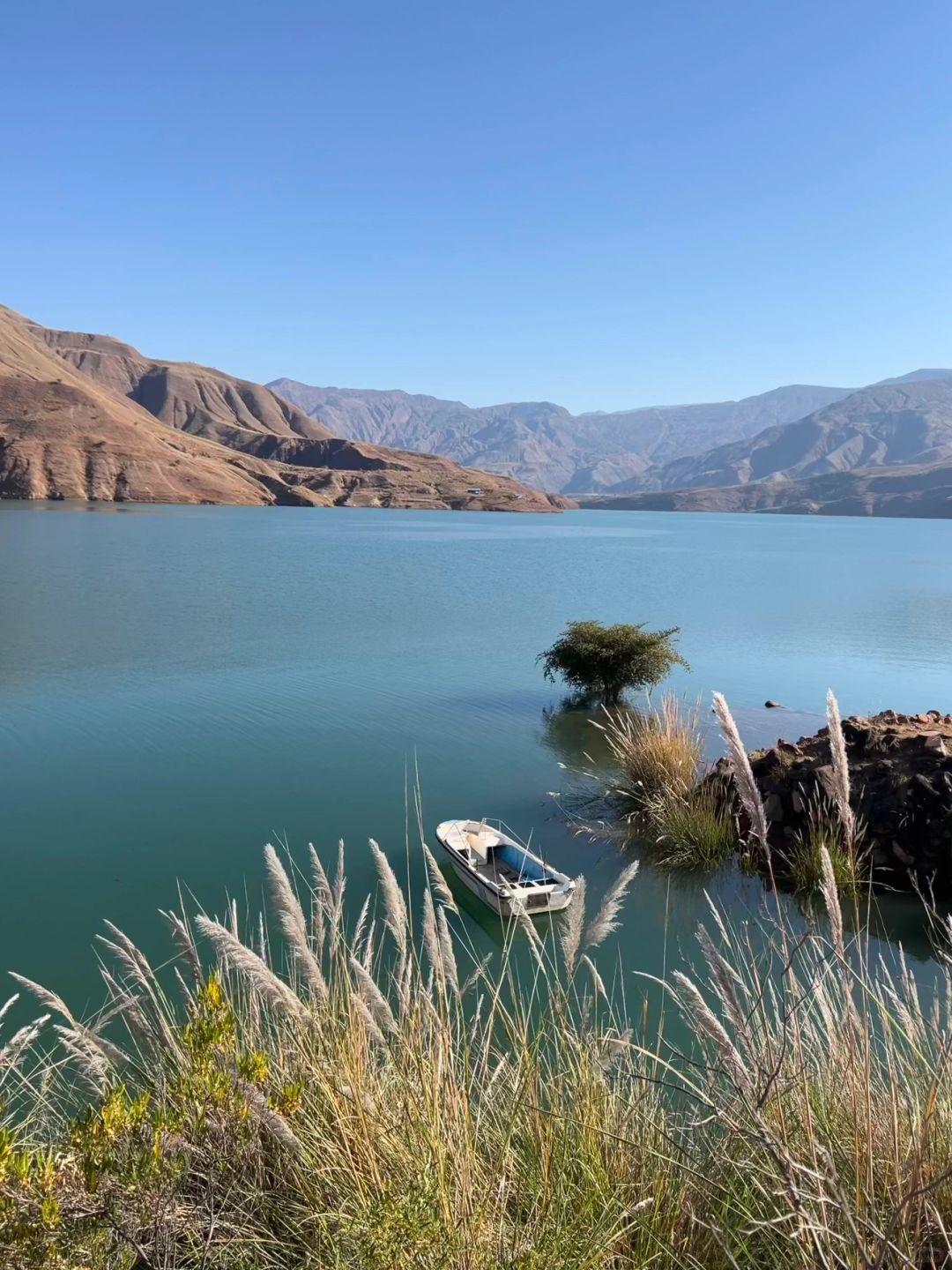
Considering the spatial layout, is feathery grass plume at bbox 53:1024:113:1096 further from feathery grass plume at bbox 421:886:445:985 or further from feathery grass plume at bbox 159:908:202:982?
feathery grass plume at bbox 421:886:445:985

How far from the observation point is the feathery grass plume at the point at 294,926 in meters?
2.49

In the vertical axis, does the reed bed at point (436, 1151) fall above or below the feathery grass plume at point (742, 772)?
below

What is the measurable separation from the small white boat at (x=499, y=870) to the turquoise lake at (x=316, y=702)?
1.53ft

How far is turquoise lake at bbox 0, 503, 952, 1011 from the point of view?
1080 centimetres

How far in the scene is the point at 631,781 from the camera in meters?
13.6

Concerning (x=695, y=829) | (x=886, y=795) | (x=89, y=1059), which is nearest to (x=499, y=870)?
(x=695, y=829)

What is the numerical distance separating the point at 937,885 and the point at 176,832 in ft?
31.8

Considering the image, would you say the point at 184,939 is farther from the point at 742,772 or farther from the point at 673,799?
the point at 673,799

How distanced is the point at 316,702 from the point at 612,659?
22.8 ft

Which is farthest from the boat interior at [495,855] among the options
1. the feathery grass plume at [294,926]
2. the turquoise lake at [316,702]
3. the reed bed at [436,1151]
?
the feathery grass plume at [294,926]

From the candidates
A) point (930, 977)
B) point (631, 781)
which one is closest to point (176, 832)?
point (631, 781)

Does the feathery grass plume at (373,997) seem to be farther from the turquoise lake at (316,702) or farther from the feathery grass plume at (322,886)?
the turquoise lake at (316,702)

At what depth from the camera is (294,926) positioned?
2.69 metres

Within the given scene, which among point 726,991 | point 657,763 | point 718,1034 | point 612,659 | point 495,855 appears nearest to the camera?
point 718,1034
